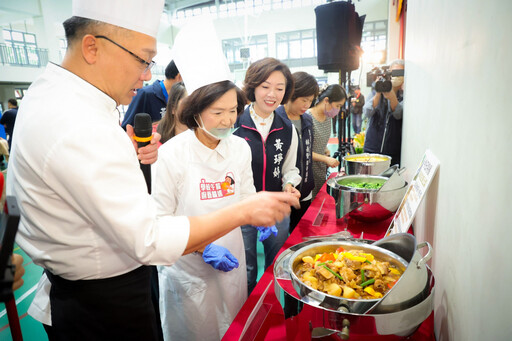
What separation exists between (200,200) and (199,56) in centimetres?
69

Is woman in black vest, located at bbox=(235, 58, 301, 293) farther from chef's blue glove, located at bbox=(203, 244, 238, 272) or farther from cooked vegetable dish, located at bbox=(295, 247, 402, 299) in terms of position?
cooked vegetable dish, located at bbox=(295, 247, 402, 299)

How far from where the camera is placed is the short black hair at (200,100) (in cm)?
140

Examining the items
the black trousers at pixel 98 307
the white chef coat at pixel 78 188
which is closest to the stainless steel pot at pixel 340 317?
the white chef coat at pixel 78 188

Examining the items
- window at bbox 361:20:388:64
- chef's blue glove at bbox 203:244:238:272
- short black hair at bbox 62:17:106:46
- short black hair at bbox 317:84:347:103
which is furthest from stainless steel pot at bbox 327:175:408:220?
window at bbox 361:20:388:64

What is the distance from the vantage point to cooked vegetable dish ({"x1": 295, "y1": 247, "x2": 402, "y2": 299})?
802 mm

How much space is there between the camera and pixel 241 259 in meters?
1.51

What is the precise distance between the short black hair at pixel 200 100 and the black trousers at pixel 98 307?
27.9 inches

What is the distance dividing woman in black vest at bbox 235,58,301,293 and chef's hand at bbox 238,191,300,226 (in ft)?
3.25

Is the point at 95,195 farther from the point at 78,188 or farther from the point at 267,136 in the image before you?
the point at 267,136

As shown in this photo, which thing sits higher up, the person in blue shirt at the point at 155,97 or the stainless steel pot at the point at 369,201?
the person in blue shirt at the point at 155,97

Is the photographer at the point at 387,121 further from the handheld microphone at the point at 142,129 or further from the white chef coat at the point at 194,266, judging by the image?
the handheld microphone at the point at 142,129

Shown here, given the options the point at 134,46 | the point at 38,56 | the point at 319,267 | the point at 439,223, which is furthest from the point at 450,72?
the point at 38,56

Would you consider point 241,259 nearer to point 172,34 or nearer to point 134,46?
point 134,46

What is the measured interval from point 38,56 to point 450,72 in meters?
13.4
